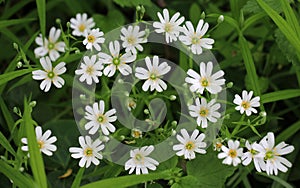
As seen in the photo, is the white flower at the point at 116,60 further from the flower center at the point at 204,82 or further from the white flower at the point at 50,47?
the white flower at the point at 50,47

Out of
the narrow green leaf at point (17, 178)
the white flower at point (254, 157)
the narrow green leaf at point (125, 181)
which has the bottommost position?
the narrow green leaf at point (125, 181)

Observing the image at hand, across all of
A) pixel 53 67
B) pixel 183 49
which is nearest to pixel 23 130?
pixel 53 67

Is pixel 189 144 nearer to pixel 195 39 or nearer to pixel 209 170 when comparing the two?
pixel 209 170

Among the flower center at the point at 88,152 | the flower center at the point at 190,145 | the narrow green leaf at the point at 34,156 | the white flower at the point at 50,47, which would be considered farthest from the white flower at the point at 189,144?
the white flower at the point at 50,47

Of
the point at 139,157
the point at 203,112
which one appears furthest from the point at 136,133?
the point at 203,112

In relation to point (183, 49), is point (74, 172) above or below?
below

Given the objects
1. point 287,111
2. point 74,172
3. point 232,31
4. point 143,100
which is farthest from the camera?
point 232,31

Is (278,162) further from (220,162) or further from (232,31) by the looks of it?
(232,31)

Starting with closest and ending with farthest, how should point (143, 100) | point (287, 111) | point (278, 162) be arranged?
point (278, 162)
point (143, 100)
point (287, 111)
